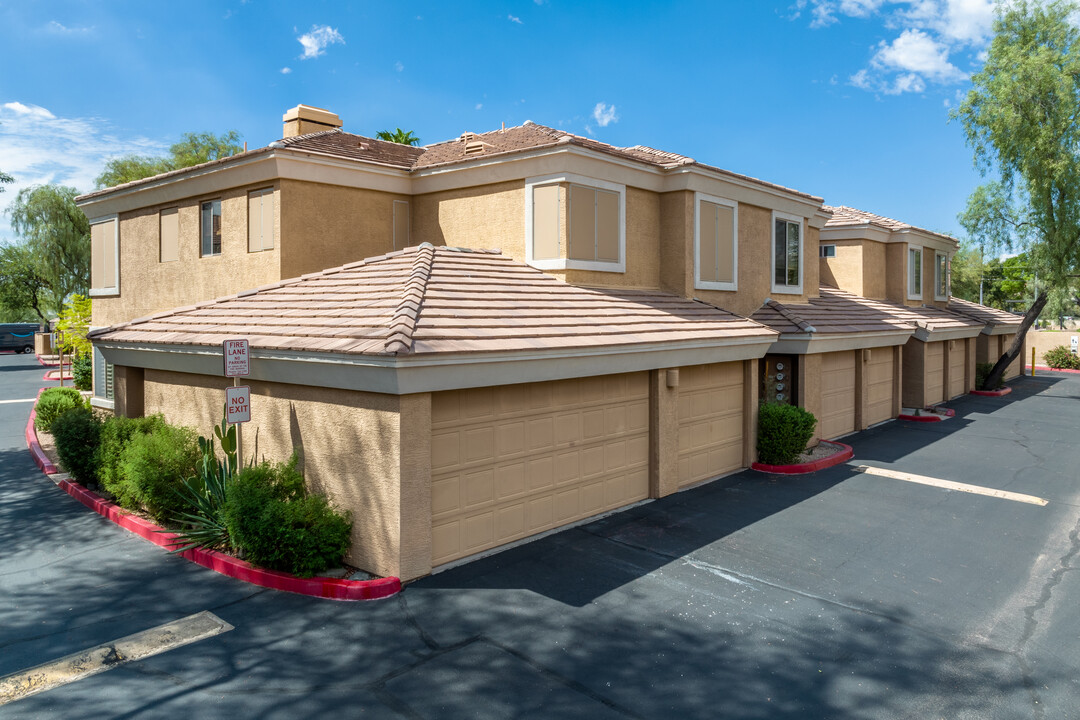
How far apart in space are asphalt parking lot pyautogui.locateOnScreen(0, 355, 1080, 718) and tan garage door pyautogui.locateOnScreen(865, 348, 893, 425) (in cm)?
832

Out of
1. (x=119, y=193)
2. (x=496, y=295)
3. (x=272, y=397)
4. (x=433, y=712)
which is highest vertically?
(x=119, y=193)

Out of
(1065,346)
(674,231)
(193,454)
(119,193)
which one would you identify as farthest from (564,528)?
(1065,346)

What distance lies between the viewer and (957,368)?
89.5 ft

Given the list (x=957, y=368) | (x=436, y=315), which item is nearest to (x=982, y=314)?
(x=957, y=368)

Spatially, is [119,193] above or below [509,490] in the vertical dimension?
above

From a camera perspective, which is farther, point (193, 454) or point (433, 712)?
point (193, 454)

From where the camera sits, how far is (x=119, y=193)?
17188 mm

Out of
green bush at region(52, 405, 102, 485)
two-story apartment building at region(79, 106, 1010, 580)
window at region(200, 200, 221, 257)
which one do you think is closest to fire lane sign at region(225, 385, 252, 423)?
two-story apartment building at region(79, 106, 1010, 580)

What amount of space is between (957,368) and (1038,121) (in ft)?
29.8

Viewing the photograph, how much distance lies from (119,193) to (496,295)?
11783 millimetres

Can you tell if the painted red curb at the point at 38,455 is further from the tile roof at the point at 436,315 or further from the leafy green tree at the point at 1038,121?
the leafy green tree at the point at 1038,121

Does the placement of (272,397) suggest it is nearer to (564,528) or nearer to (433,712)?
(564,528)

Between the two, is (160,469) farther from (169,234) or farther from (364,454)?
(169,234)

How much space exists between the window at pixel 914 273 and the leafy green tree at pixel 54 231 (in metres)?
45.6
